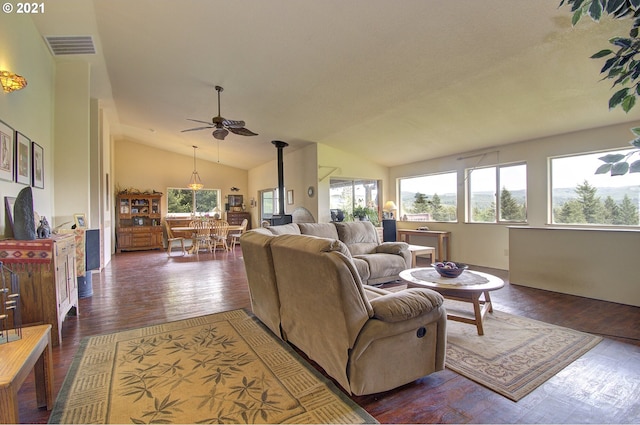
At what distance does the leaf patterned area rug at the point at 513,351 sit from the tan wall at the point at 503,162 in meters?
1.79

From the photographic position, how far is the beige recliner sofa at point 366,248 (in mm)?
3966

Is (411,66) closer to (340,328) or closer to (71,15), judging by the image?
(340,328)

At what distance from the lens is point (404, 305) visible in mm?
1779

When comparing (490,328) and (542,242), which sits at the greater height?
(542,242)

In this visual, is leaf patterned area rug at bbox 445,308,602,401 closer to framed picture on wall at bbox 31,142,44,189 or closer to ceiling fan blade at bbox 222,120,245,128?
ceiling fan blade at bbox 222,120,245,128

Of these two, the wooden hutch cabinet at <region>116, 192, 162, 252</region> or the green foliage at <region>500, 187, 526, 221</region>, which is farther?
the wooden hutch cabinet at <region>116, 192, 162, 252</region>

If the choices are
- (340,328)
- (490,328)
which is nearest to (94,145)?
(340,328)

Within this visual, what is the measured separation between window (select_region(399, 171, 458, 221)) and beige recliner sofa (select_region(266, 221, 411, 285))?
7.48 feet

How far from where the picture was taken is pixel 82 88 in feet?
14.3

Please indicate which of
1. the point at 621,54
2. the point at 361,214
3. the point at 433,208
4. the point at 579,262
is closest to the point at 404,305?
the point at 621,54

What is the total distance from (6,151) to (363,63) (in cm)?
368

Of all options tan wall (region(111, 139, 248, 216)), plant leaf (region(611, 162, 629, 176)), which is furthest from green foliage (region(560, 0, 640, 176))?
tan wall (region(111, 139, 248, 216))

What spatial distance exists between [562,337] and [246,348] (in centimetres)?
269

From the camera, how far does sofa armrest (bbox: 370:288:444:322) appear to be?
1721mm
